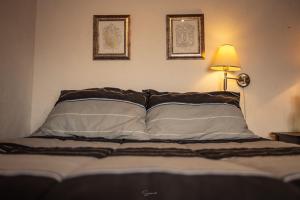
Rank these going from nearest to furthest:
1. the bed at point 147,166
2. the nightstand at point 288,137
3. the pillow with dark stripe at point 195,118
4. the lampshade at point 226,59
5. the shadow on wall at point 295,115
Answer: the bed at point 147,166 → the pillow with dark stripe at point 195,118 → the nightstand at point 288,137 → the lampshade at point 226,59 → the shadow on wall at point 295,115

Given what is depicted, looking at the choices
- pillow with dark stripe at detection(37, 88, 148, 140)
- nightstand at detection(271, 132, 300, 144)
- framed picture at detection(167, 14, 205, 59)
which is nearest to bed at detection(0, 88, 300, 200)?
pillow with dark stripe at detection(37, 88, 148, 140)

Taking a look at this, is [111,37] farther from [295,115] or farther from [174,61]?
[295,115]

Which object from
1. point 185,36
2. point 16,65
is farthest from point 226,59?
point 16,65

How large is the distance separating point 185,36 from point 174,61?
24cm

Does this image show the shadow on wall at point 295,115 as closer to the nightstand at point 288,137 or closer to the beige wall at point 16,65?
the nightstand at point 288,137

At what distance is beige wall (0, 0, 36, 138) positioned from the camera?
5.56 feet

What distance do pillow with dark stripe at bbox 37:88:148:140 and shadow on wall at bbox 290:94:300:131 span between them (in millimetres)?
1341

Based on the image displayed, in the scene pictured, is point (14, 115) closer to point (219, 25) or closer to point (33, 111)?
point (33, 111)

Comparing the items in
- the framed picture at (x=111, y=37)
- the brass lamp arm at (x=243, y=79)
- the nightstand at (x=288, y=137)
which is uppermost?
the framed picture at (x=111, y=37)

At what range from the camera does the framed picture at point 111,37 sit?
209 cm

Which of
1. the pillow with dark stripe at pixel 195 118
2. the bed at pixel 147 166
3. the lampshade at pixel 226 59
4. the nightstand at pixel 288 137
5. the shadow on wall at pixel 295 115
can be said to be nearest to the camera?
the bed at pixel 147 166

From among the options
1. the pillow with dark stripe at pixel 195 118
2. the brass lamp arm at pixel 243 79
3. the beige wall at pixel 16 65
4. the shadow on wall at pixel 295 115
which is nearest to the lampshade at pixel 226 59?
the brass lamp arm at pixel 243 79

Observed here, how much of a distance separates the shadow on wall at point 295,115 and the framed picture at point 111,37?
1504 millimetres

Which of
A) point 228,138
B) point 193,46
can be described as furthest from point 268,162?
point 193,46
